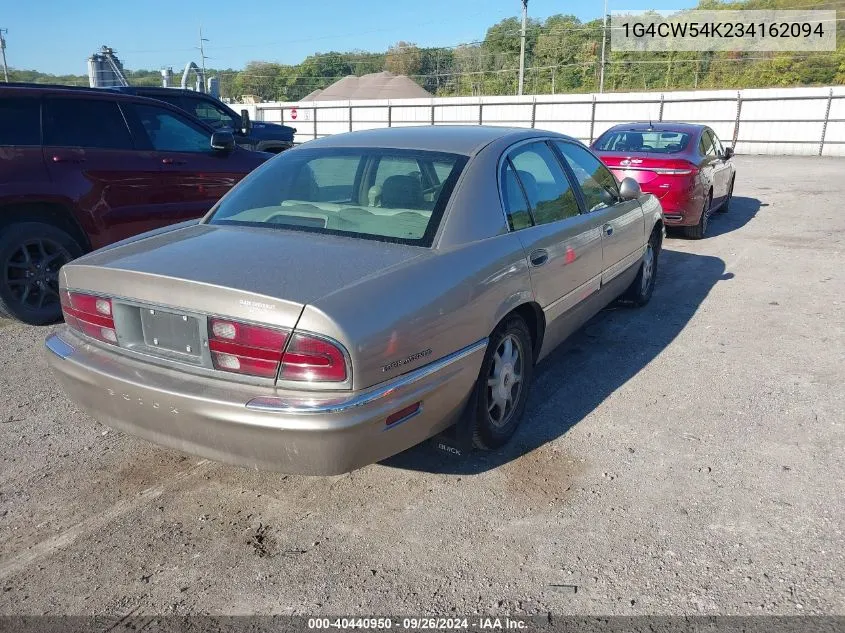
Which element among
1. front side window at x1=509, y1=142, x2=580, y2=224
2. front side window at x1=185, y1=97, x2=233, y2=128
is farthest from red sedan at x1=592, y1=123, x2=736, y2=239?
front side window at x1=185, y1=97, x2=233, y2=128

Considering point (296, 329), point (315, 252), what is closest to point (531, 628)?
point (296, 329)

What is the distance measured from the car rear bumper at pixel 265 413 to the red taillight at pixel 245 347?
8 centimetres

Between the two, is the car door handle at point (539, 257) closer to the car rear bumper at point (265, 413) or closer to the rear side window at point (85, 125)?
the car rear bumper at point (265, 413)

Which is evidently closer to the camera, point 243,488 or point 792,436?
point 243,488

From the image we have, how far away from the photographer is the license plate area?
101 inches

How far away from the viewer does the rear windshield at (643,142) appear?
29.4ft

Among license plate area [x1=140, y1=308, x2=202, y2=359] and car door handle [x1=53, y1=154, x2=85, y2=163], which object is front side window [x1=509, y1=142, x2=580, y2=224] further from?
car door handle [x1=53, y1=154, x2=85, y2=163]

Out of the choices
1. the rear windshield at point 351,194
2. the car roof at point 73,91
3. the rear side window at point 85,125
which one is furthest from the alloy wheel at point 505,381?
the car roof at point 73,91

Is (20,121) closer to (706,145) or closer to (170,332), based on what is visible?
(170,332)

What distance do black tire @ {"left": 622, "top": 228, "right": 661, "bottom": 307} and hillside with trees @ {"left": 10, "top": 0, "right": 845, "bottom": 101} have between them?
27.8 metres

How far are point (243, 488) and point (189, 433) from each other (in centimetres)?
62

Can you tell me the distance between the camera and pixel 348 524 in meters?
2.81

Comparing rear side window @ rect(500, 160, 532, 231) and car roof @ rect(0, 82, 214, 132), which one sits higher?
car roof @ rect(0, 82, 214, 132)

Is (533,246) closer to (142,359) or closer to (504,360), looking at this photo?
(504,360)
